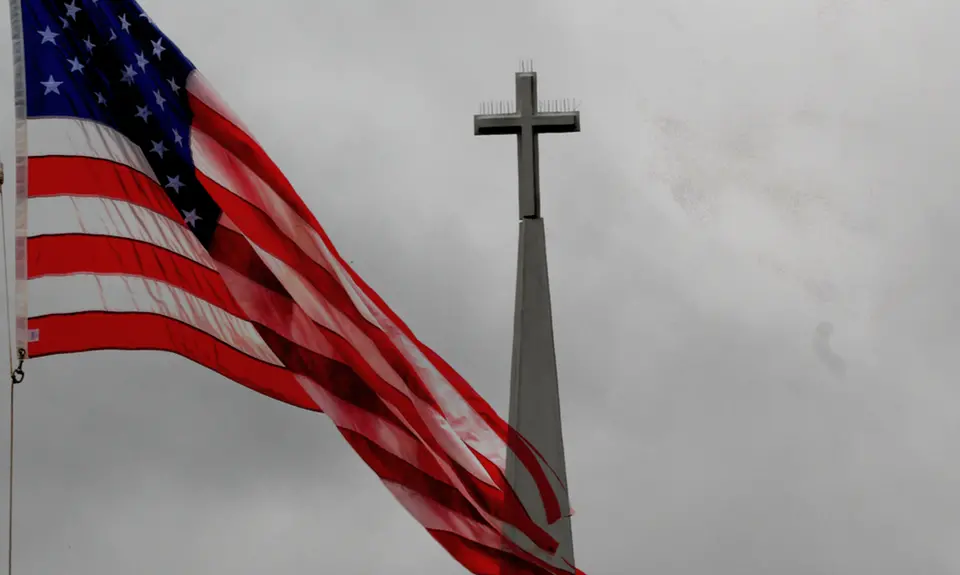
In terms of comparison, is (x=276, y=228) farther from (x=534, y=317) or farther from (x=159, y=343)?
(x=534, y=317)

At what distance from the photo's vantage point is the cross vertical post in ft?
90.7

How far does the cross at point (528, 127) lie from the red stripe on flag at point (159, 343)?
5627mm

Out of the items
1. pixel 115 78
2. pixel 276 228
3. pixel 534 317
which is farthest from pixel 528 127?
pixel 115 78

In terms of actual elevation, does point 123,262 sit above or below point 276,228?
below

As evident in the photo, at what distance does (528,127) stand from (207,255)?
645 centimetres

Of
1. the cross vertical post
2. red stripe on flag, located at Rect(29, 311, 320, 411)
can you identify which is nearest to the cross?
the cross vertical post

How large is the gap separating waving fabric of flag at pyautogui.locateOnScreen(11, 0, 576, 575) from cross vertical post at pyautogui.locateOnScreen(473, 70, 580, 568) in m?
2.76

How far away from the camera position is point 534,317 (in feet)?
92.8

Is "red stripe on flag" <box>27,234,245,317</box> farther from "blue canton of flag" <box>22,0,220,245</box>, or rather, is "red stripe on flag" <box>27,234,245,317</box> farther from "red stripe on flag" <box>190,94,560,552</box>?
"red stripe on flag" <box>190,94,560,552</box>

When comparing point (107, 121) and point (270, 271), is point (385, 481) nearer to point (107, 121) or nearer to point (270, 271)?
point (270, 271)

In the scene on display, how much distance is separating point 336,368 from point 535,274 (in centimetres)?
515

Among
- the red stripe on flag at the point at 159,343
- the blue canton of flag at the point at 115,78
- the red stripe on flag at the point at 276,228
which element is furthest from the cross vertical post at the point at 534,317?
the blue canton of flag at the point at 115,78

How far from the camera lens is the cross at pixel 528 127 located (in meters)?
28.8

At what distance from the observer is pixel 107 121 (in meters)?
24.3
